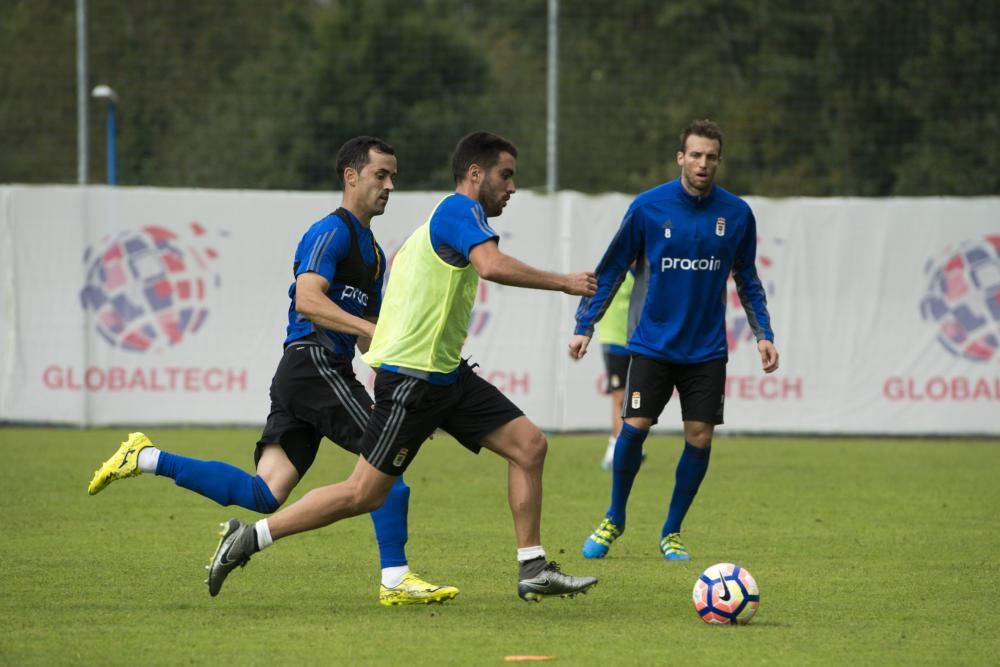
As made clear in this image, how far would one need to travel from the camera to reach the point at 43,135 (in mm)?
20141

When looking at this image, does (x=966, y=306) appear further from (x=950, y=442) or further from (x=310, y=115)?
(x=310, y=115)

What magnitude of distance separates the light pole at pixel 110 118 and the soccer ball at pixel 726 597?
13900 millimetres

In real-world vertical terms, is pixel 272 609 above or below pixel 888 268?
below

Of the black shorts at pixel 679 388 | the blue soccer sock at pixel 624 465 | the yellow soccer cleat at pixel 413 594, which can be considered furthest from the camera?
the blue soccer sock at pixel 624 465

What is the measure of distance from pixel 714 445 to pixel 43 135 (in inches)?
363

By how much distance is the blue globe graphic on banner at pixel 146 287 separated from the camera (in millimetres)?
17422

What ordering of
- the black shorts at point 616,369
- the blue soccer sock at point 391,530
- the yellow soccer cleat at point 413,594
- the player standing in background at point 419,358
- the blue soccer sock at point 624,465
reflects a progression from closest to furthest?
1. the player standing in background at point 419,358
2. the yellow soccer cleat at point 413,594
3. the blue soccer sock at point 391,530
4. the blue soccer sock at point 624,465
5. the black shorts at point 616,369

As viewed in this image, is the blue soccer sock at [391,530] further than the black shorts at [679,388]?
No

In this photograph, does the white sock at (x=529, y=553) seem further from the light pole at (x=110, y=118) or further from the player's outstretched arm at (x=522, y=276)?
the light pole at (x=110, y=118)

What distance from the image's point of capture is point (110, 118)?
2030 centimetres

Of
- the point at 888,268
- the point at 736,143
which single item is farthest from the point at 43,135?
the point at 888,268

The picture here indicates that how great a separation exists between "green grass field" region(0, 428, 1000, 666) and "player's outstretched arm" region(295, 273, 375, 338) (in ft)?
4.06

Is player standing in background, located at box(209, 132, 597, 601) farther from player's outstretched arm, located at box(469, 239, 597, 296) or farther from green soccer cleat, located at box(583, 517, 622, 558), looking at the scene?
green soccer cleat, located at box(583, 517, 622, 558)

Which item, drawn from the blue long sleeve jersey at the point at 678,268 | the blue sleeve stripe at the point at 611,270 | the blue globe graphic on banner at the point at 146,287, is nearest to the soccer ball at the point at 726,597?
the blue long sleeve jersey at the point at 678,268
